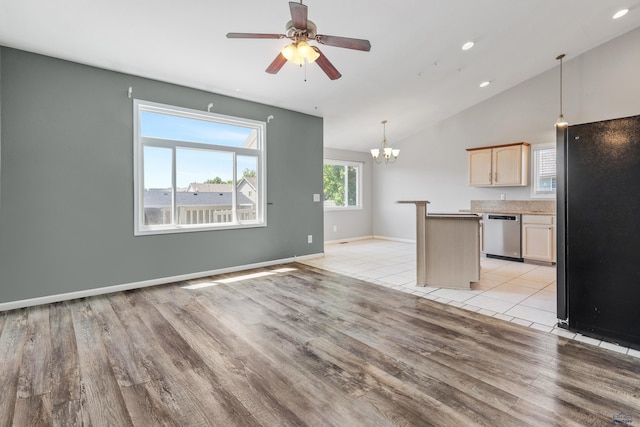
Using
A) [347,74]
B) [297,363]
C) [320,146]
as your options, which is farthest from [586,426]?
[320,146]

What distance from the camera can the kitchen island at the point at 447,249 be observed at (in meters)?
3.75

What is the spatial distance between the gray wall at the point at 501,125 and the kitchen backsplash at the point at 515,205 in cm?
Result: 12

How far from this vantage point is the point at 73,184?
3541 mm

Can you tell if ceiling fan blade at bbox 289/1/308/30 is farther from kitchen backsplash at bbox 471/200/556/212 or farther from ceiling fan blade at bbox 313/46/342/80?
kitchen backsplash at bbox 471/200/556/212

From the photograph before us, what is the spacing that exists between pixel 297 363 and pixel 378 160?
278 inches

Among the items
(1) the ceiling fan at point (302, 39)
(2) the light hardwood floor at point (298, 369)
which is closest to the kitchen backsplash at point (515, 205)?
(2) the light hardwood floor at point (298, 369)

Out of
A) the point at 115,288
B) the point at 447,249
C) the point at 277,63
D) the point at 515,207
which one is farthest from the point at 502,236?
the point at 115,288

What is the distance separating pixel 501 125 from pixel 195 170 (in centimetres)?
582

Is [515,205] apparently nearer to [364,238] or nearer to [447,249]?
[447,249]

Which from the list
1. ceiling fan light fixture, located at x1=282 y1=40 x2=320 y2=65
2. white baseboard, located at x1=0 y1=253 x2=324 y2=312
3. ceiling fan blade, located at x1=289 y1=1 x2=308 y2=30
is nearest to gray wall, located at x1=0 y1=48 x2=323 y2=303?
white baseboard, located at x1=0 y1=253 x2=324 y2=312

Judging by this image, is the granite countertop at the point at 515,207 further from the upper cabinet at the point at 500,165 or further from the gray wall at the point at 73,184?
the gray wall at the point at 73,184

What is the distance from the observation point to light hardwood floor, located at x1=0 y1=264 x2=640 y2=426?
1.66 m

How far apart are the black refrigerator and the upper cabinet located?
11.3 feet

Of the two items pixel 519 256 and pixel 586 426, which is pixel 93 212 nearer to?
pixel 586 426
